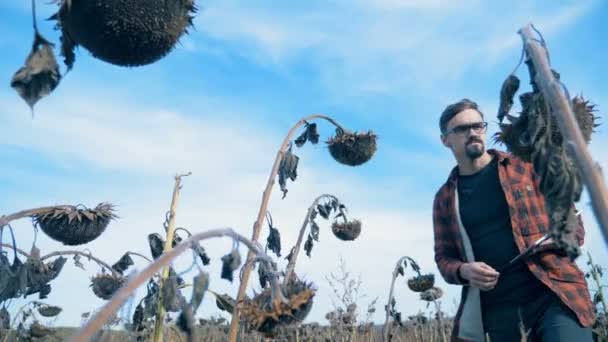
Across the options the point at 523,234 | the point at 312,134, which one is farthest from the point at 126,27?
the point at 312,134

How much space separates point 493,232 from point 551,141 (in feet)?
8.28

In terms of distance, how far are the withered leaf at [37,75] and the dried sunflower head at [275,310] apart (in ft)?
2.87

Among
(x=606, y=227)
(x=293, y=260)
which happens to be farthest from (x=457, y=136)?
(x=606, y=227)

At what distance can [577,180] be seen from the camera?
176cm

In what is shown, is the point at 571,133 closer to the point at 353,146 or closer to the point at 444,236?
the point at 444,236

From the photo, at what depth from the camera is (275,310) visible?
199cm

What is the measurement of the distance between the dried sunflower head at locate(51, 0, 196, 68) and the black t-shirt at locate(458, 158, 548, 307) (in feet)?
9.11

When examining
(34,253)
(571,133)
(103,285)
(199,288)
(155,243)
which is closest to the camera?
(571,133)

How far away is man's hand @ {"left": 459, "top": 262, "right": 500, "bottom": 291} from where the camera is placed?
151 inches

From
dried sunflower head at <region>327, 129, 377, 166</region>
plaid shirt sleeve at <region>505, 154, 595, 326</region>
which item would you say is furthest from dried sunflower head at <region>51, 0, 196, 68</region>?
dried sunflower head at <region>327, 129, 377, 166</region>

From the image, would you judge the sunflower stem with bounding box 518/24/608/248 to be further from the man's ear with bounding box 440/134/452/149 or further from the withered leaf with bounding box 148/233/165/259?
the man's ear with bounding box 440/134/452/149

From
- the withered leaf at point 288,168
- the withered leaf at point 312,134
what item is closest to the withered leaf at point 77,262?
the withered leaf at point 288,168

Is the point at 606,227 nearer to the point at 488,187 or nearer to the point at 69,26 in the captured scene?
the point at 69,26

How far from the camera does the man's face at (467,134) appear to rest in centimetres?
452
